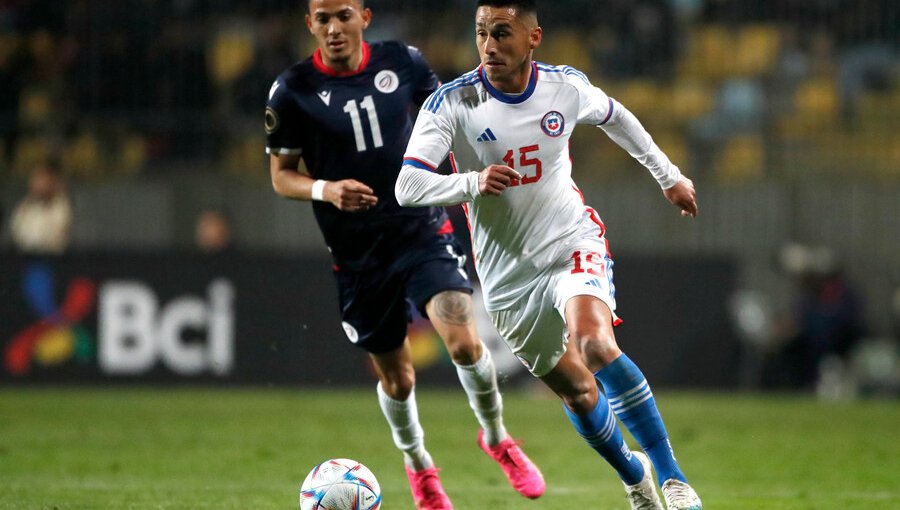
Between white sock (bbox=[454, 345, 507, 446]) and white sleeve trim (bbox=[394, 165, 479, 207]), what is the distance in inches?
52.5

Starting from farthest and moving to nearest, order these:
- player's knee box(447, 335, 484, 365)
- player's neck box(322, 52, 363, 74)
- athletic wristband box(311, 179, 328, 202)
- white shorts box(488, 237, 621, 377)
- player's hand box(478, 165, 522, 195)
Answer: player's neck box(322, 52, 363, 74) < player's knee box(447, 335, 484, 365) < athletic wristband box(311, 179, 328, 202) < white shorts box(488, 237, 621, 377) < player's hand box(478, 165, 522, 195)

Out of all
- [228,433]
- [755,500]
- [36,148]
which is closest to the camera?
[755,500]

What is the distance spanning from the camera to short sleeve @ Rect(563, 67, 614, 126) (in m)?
6.36

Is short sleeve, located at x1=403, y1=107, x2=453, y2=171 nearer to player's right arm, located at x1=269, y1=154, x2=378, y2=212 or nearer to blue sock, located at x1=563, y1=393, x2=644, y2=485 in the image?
player's right arm, located at x1=269, y1=154, x2=378, y2=212

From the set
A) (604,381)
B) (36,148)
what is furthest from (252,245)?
(604,381)

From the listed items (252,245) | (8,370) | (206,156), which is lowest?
(8,370)

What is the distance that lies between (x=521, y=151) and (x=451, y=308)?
120cm

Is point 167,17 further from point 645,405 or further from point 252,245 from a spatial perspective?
point 645,405

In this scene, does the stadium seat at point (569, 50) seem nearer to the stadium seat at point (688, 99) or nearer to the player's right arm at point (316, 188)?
the stadium seat at point (688, 99)

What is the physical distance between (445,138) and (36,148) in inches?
439

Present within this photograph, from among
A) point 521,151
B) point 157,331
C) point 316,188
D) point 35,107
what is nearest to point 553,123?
point 521,151

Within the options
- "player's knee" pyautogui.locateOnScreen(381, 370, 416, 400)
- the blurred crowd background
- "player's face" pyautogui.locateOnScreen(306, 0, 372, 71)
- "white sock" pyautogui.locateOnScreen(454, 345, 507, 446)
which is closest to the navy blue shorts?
"player's knee" pyautogui.locateOnScreen(381, 370, 416, 400)

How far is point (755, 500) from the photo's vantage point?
774cm

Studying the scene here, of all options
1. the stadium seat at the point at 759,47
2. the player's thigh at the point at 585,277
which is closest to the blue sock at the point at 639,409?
the player's thigh at the point at 585,277
